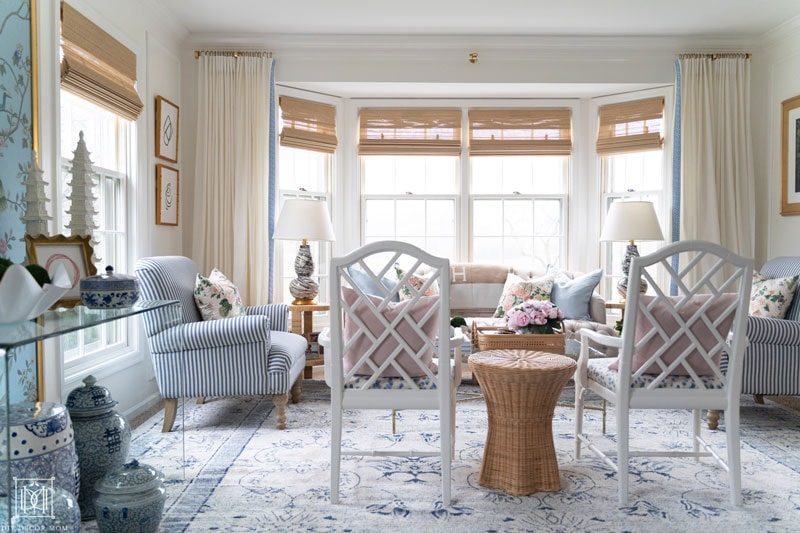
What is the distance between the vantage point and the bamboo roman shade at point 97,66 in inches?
121

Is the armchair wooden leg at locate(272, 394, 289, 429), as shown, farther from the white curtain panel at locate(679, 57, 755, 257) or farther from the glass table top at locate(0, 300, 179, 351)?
the white curtain panel at locate(679, 57, 755, 257)

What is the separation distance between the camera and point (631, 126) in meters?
5.24

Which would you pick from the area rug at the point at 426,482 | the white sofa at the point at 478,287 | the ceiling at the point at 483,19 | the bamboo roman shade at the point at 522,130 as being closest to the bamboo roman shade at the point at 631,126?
the ceiling at the point at 483,19

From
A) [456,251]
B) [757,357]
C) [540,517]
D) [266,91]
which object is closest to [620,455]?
[540,517]

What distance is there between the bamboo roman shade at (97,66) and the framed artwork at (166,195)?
61cm

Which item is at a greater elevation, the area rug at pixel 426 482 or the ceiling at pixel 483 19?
the ceiling at pixel 483 19

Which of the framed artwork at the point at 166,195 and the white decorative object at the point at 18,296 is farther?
the framed artwork at the point at 166,195

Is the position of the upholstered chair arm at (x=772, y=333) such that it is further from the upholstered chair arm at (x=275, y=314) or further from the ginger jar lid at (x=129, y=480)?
the ginger jar lid at (x=129, y=480)

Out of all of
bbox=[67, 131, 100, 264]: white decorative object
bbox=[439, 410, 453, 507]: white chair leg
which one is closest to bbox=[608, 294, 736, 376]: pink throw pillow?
bbox=[439, 410, 453, 507]: white chair leg

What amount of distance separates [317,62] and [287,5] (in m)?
0.73

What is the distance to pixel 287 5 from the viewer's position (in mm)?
4273

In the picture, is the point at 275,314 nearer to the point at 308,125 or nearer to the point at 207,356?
the point at 207,356

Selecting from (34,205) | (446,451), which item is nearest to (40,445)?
(34,205)

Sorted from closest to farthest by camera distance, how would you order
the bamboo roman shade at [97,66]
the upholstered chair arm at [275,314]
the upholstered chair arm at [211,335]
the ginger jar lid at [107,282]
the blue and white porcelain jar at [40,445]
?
1. the blue and white porcelain jar at [40,445]
2. the ginger jar lid at [107,282]
3. the bamboo roman shade at [97,66]
4. the upholstered chair arm at [211,335]
5. the upholstered chair arm at [275,314]
